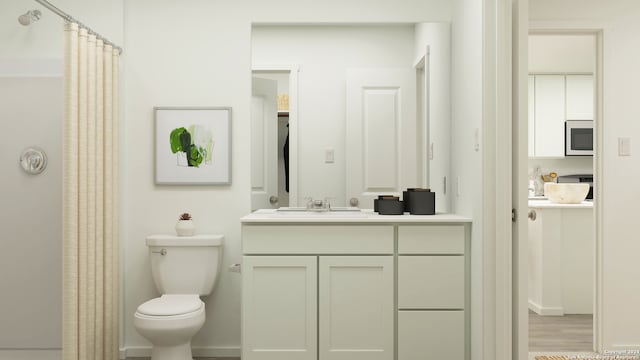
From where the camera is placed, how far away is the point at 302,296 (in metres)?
2.72

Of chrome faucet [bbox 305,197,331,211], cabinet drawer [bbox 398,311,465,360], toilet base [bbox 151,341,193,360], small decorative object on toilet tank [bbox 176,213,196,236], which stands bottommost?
toilet base [bbox 151,341,193,360]

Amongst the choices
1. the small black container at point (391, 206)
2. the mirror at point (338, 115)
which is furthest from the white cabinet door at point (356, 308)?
the mirror at point (338, 115)

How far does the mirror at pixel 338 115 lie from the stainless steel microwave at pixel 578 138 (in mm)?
3304

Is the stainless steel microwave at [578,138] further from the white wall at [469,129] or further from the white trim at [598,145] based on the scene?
the white wall at [469,129]

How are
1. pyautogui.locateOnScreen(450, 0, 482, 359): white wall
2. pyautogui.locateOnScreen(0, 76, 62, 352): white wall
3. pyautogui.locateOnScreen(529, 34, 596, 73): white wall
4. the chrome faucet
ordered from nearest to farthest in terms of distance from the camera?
pyautogui.locateOnScreen(450, 0, 482, 359): white wall
the chrome faucet
pyautogui.locateOnScreen(0, 76, 62, 352): white wall
pyautogui.locateOnScreen(529, 34, 596, 73): white wall

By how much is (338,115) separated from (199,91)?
2.85 feet

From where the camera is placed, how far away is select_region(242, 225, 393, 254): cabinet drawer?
272 cm

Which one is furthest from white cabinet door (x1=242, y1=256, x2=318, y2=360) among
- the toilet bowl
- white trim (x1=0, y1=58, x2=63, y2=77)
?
white trim (x1=0, y1=58, x2=63, y2=77)

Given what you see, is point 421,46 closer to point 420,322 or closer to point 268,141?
point 268,141

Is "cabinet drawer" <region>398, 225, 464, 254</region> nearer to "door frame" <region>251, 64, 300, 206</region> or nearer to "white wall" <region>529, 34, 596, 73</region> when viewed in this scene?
"door frame" <region>251, 64, 300, 206</region>

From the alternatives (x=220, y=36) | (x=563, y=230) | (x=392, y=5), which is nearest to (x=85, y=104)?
(x=220, y=36)

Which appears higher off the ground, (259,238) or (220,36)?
(220,36)

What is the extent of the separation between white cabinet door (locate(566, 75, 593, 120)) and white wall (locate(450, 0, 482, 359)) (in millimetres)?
3230

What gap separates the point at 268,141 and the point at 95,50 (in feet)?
3.53
